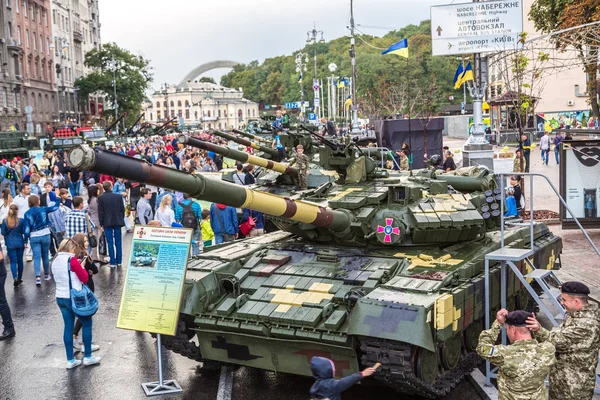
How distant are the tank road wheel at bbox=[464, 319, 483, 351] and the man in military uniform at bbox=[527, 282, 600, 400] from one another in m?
2.87

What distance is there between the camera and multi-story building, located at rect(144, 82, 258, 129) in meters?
152

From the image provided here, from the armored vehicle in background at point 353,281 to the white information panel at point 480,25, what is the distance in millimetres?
10941

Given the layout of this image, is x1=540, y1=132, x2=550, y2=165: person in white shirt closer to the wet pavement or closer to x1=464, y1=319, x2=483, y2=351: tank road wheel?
x1=464, y1=319, x2=483, y2=351: tank road wheel

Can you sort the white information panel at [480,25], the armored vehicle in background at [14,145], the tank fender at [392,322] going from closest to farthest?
the tank fender at [392,322] → the white information panel at [480,25] → the armored vehicle in background at [14,145]

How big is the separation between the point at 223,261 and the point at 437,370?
11.2ft

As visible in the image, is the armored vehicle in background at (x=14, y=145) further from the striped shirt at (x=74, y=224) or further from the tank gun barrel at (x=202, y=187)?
the tank gun barrel at (x=202, y=187)

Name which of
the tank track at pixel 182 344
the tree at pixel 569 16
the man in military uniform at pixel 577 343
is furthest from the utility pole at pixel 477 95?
the man in military uniform at pixel 577 343

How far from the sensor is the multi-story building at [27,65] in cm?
6519

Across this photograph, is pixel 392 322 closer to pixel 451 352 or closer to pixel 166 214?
pixel 451 352

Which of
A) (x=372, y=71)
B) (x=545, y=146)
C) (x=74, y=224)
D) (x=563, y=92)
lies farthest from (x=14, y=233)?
(x=372, y=71)

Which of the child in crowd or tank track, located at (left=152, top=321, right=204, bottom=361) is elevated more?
the child in crowd

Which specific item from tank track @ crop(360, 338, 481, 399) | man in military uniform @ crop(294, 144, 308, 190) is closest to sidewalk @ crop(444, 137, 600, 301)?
tank track @ crop(360, 338, 481, 399)

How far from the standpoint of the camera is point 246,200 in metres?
9.34

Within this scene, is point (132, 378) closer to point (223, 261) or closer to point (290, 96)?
point (223, 261)
